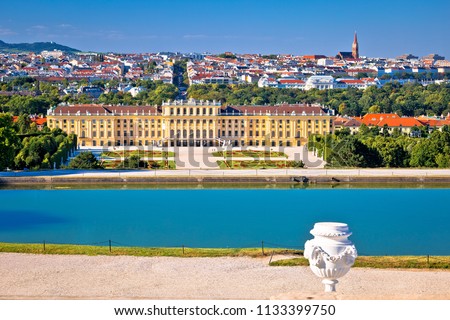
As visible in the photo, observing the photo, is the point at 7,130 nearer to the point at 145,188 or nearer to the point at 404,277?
the point at 145,188

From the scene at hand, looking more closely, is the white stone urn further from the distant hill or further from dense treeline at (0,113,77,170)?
the distant hill

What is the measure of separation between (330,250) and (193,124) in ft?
109

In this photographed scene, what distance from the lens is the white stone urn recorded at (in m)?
6.82

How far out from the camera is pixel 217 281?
9984mm

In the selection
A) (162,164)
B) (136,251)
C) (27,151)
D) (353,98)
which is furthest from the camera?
(353,98)

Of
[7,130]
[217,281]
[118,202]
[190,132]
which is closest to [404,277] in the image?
[217,281]

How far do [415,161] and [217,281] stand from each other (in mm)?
18922

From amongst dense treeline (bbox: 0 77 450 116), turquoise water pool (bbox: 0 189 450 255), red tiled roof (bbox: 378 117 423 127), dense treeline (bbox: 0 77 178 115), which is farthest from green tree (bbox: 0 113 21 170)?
red tiled roof (bbox: 378 117 423 127)

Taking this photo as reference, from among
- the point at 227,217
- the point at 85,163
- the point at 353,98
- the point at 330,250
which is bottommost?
the point at 227,217

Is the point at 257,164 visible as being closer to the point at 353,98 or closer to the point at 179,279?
the point at 179,279

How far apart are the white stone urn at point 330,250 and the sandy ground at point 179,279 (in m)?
2.15

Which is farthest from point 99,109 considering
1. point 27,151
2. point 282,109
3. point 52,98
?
point 52,98

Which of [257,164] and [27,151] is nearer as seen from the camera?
[27,151]

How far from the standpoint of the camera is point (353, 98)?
61.2 metres
